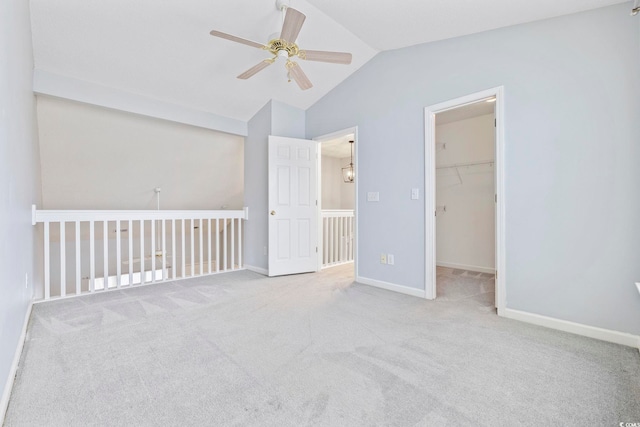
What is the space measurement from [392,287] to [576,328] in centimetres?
164

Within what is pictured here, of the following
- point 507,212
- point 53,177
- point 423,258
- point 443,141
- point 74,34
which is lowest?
point 423,258

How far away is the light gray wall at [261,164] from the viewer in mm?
4203

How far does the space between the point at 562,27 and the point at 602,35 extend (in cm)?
28

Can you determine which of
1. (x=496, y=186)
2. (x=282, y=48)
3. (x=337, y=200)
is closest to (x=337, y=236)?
(x=337, y=200)

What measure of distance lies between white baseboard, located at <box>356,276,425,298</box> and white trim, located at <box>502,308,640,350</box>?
2.73 feet

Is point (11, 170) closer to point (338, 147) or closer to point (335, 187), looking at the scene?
point (338, 147)

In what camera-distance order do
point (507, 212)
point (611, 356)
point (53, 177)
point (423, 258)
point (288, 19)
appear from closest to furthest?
point (611, 356), point (288, 19), point (507, 212), point (423, 258), point (53, 177)

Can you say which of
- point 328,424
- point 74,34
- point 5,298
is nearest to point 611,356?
point 328,424

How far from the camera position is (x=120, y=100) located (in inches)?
133

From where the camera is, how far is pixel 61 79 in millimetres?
3053

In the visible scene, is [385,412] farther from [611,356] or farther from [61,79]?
[61,79]

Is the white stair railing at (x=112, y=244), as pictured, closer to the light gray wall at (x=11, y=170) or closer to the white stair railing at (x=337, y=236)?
the light gray wall at (x=11, y=170)

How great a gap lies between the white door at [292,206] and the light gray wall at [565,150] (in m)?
1.67

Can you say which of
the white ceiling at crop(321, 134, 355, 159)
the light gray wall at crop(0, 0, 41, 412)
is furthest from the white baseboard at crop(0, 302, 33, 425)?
the white ceiling at crop(321, 134, 355, 159)
